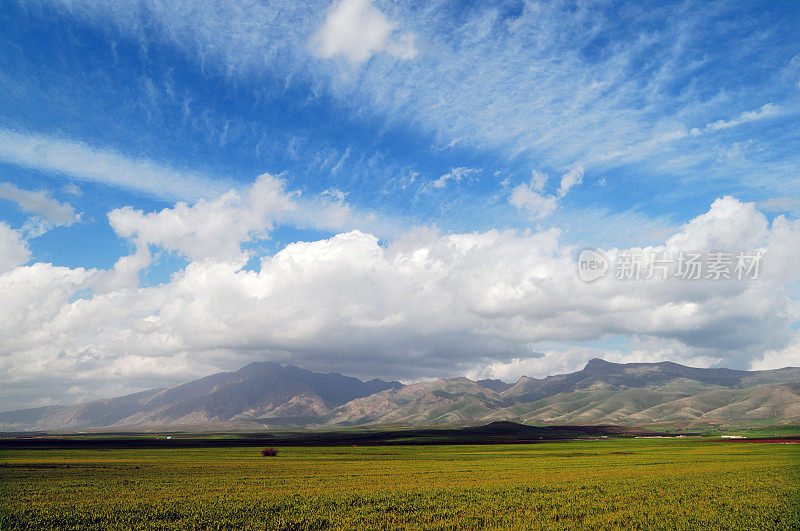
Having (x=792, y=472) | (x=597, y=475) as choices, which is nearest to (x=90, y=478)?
(x=597, y=475)

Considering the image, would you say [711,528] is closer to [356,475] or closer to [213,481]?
[356,475]

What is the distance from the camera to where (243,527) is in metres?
35.8

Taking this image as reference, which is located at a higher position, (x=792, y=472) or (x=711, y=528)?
(x=711, y=528)

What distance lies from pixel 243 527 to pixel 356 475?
3911 cm

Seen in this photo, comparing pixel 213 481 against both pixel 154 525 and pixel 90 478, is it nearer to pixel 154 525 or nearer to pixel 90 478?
pixel 90 478

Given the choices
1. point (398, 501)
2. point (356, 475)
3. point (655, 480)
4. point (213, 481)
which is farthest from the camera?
point (356, 475)

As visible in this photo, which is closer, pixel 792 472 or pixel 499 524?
pixel 499 524

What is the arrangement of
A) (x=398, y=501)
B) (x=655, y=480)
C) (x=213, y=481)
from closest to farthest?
(x=398, y=501)
(x=655, y=480)
(x=213, y=481)

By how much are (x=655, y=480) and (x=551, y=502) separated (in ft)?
80.3

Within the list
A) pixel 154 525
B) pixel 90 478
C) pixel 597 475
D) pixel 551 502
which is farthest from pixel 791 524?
pixel 90 478

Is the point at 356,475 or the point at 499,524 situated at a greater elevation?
the point at 499,524

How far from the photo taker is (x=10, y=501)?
46.8 metres

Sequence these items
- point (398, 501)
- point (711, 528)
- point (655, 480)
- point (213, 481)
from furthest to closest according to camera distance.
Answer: point (213, 481)
point (655, 480)
point (398, 501)
point (711, 528)

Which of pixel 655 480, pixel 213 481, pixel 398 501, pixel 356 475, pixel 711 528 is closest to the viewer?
pixel 711 528
